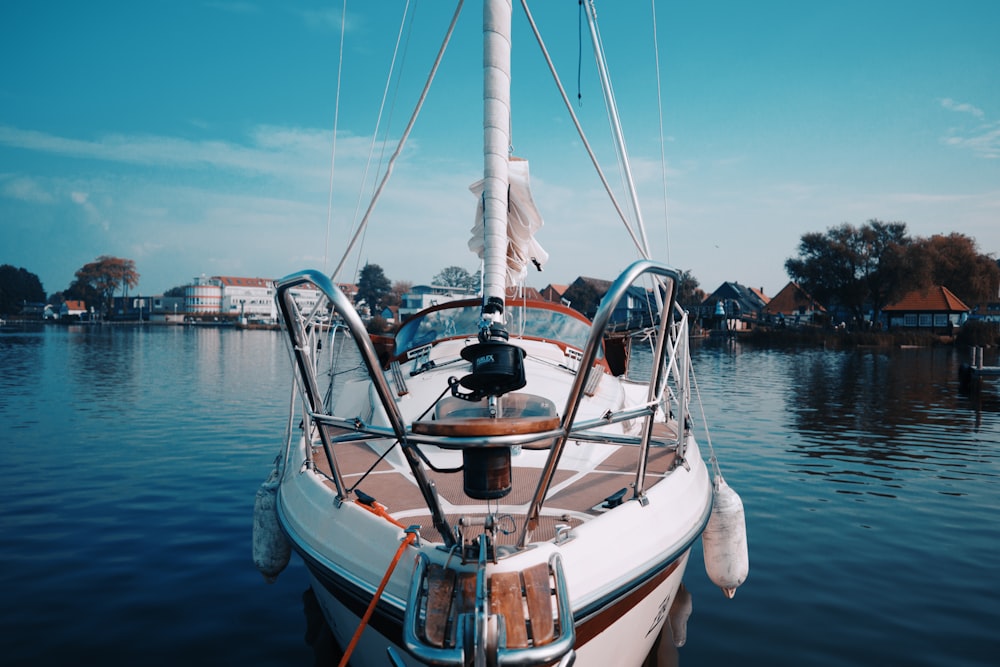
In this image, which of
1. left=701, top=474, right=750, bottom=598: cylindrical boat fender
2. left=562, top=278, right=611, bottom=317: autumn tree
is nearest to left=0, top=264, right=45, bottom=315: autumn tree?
left=562, top=278, right=611, bottom=317: autumn tree

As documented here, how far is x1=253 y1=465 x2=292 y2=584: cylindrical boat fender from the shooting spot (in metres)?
5.01

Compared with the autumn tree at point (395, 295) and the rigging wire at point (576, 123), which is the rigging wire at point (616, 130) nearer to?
the rigging wire at point (576, 123)

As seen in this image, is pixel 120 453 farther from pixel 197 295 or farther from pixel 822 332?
pixel 197 295

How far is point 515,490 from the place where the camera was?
4.35 m

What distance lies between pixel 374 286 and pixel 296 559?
12512 centimetres

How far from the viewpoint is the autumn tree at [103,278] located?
143 m

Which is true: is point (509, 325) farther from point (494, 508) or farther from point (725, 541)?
point (494, 508)

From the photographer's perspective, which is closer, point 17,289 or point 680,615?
point 680,615

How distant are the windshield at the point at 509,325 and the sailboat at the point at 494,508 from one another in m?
1.04

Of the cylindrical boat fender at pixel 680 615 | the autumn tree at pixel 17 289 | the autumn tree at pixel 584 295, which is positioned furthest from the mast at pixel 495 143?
the autumn tree at pixel 17 289

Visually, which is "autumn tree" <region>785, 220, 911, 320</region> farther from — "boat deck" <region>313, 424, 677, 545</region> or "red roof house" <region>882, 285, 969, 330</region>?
"boat deck" <region>313, 424, 677, 545</region>

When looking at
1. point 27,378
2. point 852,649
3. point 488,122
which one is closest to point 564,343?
point 488,122

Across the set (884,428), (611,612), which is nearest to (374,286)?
(884,428)

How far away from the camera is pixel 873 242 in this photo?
193 feet
